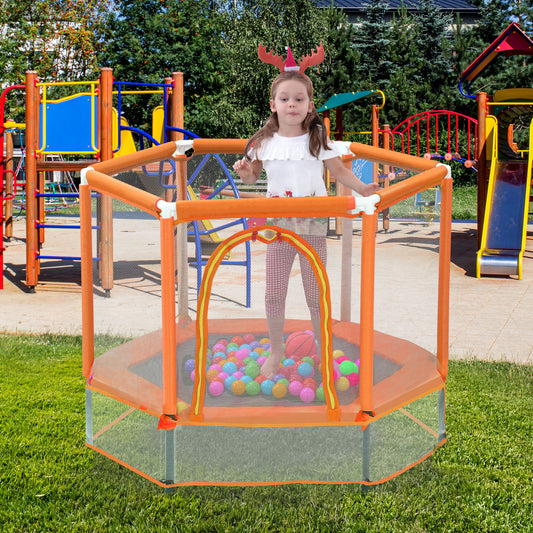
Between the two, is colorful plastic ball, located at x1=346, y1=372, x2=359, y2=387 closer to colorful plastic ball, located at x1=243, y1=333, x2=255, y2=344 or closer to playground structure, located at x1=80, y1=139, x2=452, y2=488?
playground structure, located at x1=80, y1=139, x2=452, y2=488

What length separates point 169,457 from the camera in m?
2.65

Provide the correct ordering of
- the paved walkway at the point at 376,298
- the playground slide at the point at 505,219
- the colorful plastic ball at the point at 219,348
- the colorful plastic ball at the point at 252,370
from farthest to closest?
the playground slide at the point at 505,219
the colorful plastic ball at the point at 219,348
the paved walkway at the point at 376,298
the colorful plastic ball at the point at 252,370

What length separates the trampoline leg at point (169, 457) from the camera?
8.55ft

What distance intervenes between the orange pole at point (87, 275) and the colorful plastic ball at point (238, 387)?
69 centimetres

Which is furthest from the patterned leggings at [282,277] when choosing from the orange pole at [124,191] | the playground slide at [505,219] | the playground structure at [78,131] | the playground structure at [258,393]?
the playground slide at [505,219]

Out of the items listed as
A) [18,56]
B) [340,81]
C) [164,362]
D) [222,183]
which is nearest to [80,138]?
[222,183]

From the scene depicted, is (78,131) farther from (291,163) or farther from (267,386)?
(267,386)

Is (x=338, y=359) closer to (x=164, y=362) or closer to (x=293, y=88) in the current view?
(x=164, y=362)

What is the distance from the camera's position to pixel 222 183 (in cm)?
491

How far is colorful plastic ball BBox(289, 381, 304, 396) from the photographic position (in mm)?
2808

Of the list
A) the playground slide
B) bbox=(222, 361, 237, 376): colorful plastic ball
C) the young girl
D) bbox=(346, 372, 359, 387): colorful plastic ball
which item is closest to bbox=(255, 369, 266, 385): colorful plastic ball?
the young girl

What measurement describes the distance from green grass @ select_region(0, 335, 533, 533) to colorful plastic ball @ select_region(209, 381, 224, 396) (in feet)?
0.85

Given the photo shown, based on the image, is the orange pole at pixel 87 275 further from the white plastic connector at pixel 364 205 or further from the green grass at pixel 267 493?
the white plastic connector at pixel 364 205

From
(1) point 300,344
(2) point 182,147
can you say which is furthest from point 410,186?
(2) point 182,147
